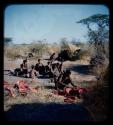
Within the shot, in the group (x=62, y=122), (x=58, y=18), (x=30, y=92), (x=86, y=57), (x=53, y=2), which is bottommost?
(x=62, y=122)

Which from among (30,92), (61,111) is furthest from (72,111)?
(30,92)

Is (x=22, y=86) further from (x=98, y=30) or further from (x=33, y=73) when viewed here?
(x=98, y=30)

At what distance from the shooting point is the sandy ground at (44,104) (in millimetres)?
1867

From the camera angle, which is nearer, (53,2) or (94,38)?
(53,2)

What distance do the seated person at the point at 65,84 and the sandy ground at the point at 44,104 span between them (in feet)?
0.12

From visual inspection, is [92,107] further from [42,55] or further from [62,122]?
[42,55]

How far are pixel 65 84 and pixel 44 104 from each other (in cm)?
24

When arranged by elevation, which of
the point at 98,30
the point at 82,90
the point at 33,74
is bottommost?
the point at 82,90

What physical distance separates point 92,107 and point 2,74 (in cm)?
79

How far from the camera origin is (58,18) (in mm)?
1924

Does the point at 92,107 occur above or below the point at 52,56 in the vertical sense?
below

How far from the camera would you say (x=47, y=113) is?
190 cm

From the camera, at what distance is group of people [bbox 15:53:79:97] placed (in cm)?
192

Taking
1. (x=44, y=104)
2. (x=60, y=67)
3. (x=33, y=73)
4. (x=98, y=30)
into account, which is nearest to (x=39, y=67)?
(x=33, y=73)
